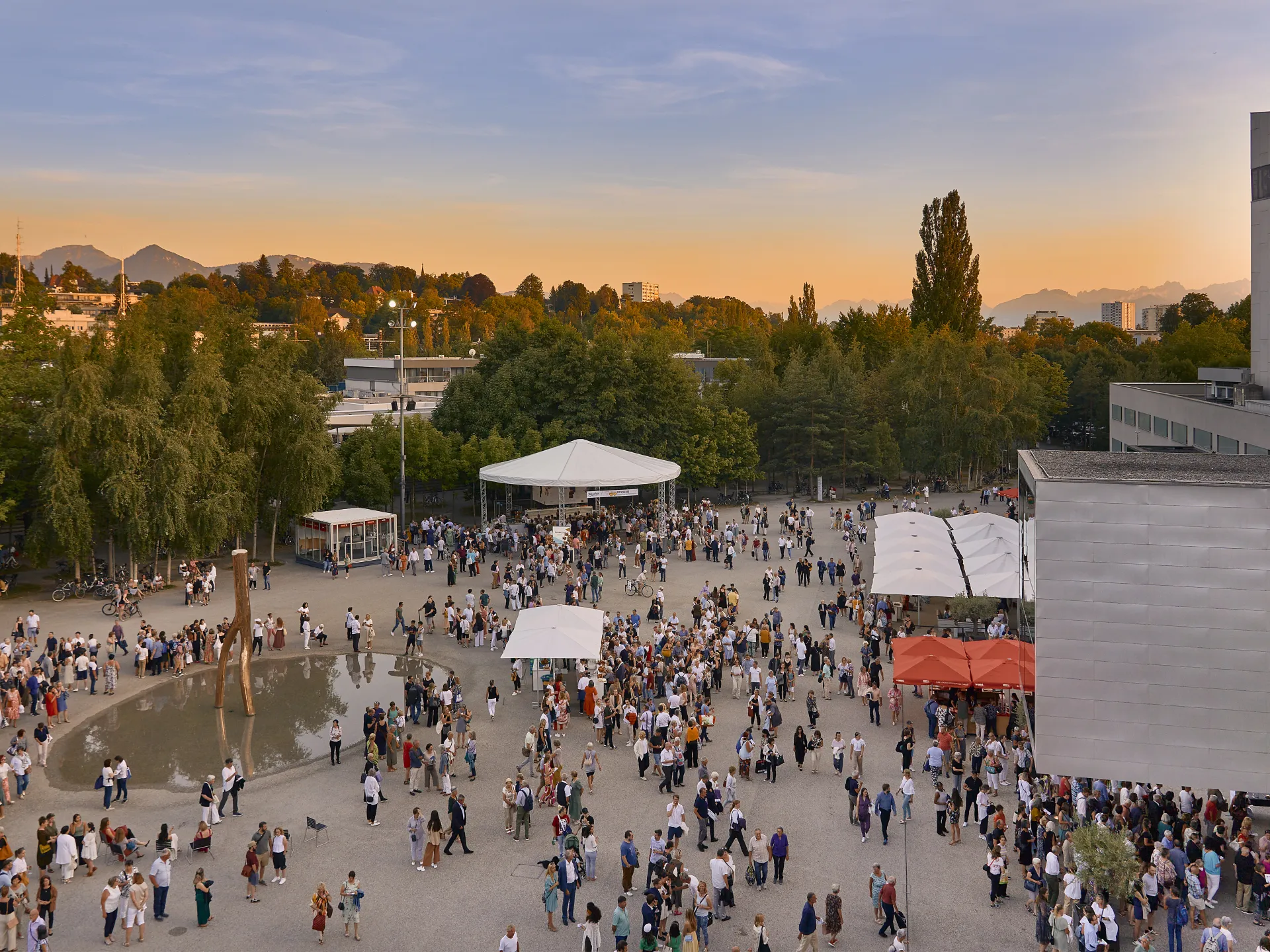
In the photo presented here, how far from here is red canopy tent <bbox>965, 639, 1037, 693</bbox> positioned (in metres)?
18.3

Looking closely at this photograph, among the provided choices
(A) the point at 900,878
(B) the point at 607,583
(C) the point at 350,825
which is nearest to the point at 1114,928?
(A) the point at 900,878

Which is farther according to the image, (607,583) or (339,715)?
(607,583)

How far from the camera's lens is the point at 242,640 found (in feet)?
67.4

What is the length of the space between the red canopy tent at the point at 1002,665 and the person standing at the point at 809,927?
26.5ft

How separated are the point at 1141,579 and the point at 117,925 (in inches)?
544

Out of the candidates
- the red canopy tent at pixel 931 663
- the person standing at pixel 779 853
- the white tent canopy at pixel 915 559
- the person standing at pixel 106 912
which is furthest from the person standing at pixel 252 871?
the white tent canopy at pixel 915 559

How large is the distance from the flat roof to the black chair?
1155cm

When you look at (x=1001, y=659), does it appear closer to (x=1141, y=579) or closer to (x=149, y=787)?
(x=1141, y=579)

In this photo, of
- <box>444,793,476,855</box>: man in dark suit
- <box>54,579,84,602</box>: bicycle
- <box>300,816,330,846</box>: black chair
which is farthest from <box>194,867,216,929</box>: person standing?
<box>54,579,84,602</box>: bicycle

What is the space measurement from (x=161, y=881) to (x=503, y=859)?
4.53 meters

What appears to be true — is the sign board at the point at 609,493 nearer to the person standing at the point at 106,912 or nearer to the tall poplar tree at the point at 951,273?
the person standing at the point at 106,912

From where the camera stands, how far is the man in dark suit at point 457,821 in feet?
47.1

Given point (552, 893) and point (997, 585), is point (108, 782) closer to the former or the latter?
point (552, 893)

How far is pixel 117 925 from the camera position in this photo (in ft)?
40.9
